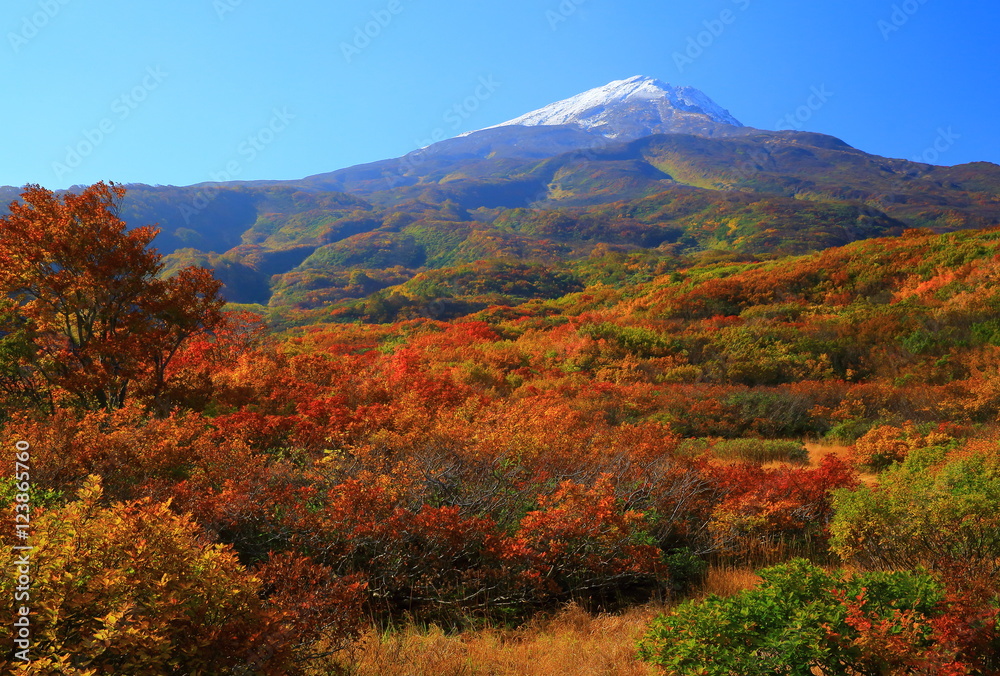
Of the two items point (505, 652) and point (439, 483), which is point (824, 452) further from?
point (505, 652)

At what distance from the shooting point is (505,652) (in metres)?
3.45

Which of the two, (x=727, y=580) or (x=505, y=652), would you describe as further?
(x=727, y=580)

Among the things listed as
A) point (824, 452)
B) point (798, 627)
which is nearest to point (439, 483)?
point (798, 627)

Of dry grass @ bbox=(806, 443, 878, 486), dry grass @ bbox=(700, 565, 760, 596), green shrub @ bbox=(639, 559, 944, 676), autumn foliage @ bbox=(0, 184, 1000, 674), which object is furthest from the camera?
dry grass @ bbox=(806, 443, 878, 486)

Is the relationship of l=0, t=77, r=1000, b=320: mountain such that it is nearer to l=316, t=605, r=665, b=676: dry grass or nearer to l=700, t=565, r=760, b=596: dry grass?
l=700, t=565, r=760, b=596: dry grass

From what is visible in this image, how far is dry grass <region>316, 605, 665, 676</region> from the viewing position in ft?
10.4

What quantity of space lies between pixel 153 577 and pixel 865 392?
1233 cm

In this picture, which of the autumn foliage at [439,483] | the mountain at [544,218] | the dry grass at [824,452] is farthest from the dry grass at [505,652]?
the mountain at [544,218]

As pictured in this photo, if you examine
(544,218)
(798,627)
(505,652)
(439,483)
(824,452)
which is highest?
(544,218)

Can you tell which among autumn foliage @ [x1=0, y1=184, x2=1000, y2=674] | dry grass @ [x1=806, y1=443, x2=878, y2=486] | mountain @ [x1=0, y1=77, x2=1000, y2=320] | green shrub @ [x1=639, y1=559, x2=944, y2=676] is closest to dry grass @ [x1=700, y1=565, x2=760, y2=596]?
autumn foliage @ [x1=0, y1=184, x2=1000, y2=674]

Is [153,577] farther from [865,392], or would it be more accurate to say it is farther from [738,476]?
[865,392]

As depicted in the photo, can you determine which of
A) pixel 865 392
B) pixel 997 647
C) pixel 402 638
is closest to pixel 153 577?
pixel 402 638

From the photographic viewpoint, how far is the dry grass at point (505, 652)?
3162 millimetres

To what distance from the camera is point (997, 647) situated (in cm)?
279
